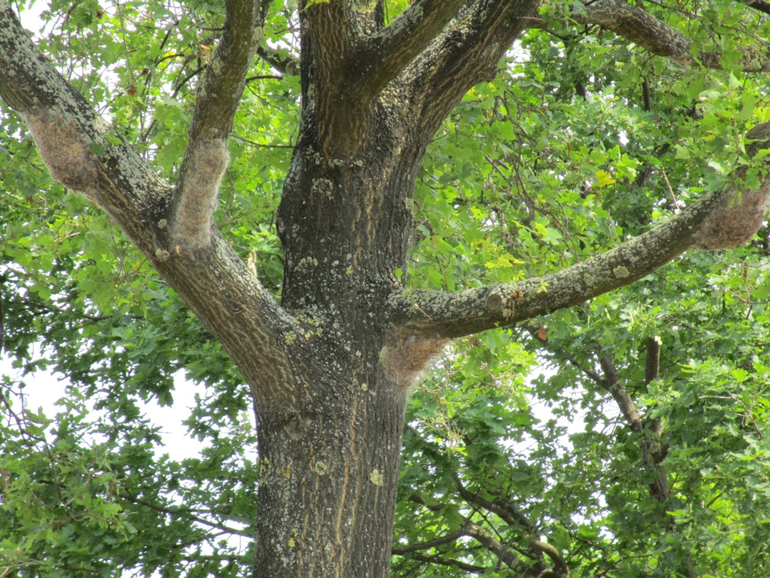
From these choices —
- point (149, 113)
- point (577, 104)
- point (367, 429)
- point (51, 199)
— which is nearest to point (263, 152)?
point (149, 113)

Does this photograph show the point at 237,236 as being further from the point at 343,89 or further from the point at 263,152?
the point at 343,89

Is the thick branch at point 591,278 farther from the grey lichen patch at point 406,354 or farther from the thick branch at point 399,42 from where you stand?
the thick branch at point 399,42

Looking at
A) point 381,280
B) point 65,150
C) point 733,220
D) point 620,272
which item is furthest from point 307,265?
point 733,220

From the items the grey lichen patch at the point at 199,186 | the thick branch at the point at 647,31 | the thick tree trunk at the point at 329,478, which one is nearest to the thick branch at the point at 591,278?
the thick tree trunk at the point at 329,478

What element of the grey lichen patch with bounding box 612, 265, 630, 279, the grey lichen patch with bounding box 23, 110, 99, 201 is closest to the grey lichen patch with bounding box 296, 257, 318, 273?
the grey lichen patch with bounding box 23, 110, 99, 201

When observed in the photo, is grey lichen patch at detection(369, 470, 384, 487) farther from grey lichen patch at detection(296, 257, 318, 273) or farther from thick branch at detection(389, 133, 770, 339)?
grey lichen patch at detection(296, 257, 318, 273)

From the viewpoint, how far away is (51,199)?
4.71 metres

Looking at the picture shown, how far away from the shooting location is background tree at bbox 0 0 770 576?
3.00 m

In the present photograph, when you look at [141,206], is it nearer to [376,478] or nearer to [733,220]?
[376,478]

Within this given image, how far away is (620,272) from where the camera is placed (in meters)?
2.96

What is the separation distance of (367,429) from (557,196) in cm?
241

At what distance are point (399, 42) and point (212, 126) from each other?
862 mm

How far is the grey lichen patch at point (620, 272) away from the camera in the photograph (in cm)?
295

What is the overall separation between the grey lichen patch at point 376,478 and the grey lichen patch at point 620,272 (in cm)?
123
